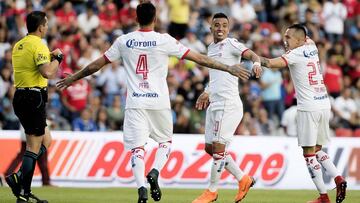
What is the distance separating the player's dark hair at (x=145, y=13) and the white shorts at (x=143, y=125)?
128cm

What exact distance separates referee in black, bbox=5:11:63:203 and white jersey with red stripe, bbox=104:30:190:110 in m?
1.16

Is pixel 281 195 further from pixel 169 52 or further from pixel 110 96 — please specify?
pixel 110 96

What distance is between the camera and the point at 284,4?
107 ft

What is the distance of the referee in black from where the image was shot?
50.6 ft

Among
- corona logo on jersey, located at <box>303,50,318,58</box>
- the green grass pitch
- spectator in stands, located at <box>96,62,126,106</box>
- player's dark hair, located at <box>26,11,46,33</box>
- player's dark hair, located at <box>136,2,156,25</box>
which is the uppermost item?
player's dark hair, located at <box>136,2,156,25</box>

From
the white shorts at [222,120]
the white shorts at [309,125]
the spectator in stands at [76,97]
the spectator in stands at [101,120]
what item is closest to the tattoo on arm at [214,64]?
the white shorts at [222,120]

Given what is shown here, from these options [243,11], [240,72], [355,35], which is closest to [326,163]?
[240,72]

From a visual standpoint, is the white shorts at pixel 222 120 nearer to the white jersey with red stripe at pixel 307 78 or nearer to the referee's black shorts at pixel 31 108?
the white jersey with red stripe at pixel 307 78

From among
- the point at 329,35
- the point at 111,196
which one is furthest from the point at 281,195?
the point at 329,35

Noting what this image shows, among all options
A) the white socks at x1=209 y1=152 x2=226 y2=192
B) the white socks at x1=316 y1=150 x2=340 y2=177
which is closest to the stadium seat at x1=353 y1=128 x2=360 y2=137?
the white socks at x1=316 y1=150 x2=340 y2=177

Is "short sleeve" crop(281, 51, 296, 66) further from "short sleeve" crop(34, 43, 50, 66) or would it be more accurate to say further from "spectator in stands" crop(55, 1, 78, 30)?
"spectator in stands" crop(55, 1, 78, 30)

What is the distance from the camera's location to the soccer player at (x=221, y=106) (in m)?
16.5

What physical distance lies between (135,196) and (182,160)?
200 inches

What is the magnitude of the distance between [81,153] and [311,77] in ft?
25.7
